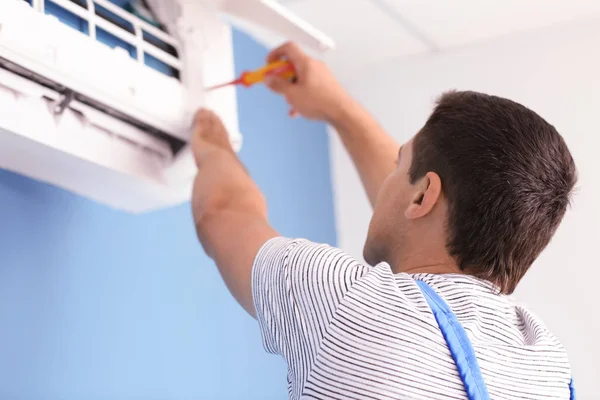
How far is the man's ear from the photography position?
79cm

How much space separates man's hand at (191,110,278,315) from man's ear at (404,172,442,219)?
0.14 m

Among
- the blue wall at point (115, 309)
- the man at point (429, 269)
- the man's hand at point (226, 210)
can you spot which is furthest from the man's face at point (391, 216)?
the blue wall at point (115, 309)

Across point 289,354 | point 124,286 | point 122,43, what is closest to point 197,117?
point 122,43

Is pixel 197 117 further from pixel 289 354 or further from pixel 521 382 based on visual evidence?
pixel 521 382

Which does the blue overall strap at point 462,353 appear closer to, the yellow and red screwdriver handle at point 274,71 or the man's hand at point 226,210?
the man's hand at point 226,210

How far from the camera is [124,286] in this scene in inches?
45.4

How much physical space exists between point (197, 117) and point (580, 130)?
890 mm

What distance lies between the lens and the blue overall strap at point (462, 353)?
661 millimetres

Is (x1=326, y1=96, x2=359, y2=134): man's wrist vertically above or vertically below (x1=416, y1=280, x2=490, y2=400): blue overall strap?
above


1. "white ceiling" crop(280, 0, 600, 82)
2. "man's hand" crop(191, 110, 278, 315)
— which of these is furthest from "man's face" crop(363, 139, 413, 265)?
"white ceiling" crop(280, 0, 600, 82)

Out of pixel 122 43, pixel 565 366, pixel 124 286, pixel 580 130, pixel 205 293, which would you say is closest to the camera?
pixel 565 366

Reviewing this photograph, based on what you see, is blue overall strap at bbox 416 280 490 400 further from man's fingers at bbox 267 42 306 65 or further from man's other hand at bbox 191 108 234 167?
man's fingers at bbox 267 42 306 65

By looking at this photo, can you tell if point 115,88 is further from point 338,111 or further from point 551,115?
point 551,115

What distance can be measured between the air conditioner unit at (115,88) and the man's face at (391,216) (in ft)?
0.92
